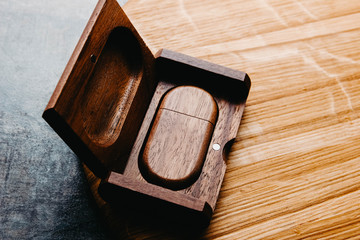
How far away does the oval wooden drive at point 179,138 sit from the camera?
100 cm

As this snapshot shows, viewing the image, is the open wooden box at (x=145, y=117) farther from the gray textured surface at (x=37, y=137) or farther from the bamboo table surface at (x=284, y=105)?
the gray textured surface at (x=37, y=137)

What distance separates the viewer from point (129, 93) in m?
1.02

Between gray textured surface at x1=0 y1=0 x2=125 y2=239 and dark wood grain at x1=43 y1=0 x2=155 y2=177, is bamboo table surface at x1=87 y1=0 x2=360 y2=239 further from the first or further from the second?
gray textured surface at x1=0 y1=0 x2=125 y2=239

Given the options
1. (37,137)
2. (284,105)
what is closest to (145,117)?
(284,105)

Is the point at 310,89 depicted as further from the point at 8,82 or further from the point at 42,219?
the point at 8,82

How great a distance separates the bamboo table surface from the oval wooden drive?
0.42 ft

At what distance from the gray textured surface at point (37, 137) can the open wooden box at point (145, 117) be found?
2.75 ft

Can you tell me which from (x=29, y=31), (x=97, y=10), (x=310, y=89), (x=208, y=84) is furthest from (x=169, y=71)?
(x=29, y=31)

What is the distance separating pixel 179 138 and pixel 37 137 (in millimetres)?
1218

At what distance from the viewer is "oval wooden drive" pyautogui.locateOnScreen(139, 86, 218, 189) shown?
100 cm

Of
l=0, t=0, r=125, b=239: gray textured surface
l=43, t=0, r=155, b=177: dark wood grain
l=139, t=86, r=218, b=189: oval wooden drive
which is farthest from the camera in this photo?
l=0, t=0, r=125, b=239: gray textured surface

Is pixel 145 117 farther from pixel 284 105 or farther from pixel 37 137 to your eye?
pixel 37 137

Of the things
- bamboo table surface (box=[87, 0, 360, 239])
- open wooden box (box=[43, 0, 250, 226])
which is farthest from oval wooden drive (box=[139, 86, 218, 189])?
bamboo table surface (box=[87, 0, 360, 239])

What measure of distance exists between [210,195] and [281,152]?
29 cm
